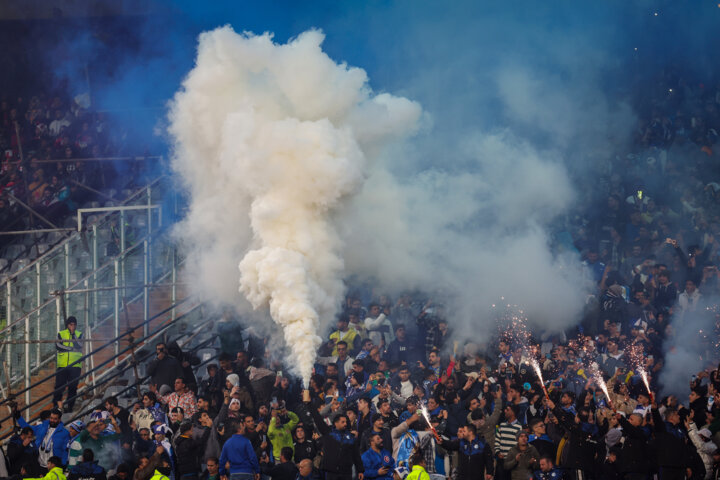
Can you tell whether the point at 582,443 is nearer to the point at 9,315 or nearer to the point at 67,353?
the point at 67,353

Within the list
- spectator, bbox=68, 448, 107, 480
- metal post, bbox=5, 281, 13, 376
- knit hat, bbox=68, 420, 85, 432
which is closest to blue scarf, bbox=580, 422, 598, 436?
spectator, bbox=68, 448, 107, 480

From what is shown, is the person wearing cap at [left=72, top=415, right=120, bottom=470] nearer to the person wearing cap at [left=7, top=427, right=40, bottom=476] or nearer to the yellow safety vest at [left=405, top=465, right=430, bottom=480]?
the person wearing cap at [left=7, top=427, right=40, bottom=476]

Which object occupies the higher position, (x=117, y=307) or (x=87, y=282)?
(x=87, y=282)

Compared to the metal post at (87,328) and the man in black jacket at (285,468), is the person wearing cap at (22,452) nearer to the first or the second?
the metal post at (87,328)

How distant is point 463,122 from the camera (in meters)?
19.9

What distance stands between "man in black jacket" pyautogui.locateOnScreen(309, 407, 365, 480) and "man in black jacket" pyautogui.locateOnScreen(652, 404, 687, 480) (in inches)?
138

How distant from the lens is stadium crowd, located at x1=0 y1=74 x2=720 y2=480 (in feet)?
36.9

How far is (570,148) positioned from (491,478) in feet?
36.0

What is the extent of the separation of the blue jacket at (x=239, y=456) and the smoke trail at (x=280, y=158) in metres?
1.52

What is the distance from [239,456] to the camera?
11289 millimetres

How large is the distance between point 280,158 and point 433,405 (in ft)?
13.6

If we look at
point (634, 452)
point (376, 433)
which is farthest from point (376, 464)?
point (634, 452)

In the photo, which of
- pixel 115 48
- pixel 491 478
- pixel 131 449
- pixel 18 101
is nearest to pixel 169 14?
pixel 115 48

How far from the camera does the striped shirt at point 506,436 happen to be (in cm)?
1146
